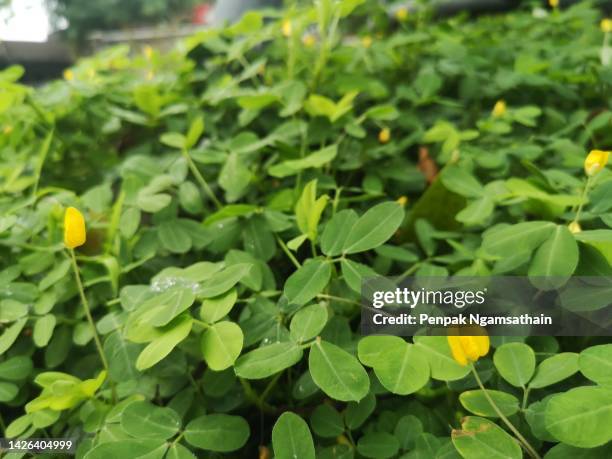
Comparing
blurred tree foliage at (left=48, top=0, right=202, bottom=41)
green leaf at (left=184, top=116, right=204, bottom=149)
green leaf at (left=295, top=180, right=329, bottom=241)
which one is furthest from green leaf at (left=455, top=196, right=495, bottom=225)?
blurred tree foliage at (left=48, top=0, right=202, bottom=41)

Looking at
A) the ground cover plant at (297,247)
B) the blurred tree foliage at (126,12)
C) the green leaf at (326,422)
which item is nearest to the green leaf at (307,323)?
the ground cover plant at (297,247)

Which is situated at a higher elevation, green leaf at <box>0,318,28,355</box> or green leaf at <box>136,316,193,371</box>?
green leaf at <box>136,316,193,371</box>

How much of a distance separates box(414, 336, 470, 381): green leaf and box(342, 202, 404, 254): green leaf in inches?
5.0

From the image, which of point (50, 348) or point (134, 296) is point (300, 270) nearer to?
point (134, 296)

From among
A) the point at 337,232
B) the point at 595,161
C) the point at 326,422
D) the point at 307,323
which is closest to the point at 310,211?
the point at 337,232

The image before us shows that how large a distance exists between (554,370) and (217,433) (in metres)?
0.38

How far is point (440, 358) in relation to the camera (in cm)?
53

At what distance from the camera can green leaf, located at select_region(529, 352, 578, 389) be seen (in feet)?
1.67

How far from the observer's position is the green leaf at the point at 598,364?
458mm

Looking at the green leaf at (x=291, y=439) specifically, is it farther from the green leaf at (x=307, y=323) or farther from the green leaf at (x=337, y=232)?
the green leaf at (x=337, y=232)

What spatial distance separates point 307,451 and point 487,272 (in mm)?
341

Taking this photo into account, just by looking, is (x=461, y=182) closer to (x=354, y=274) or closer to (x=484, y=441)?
(x=354, y=274)

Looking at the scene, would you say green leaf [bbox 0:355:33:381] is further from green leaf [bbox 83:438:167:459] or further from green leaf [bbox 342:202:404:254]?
green leaf [bbox 342:202:404:254]

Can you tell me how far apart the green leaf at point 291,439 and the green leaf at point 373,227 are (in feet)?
0.70
